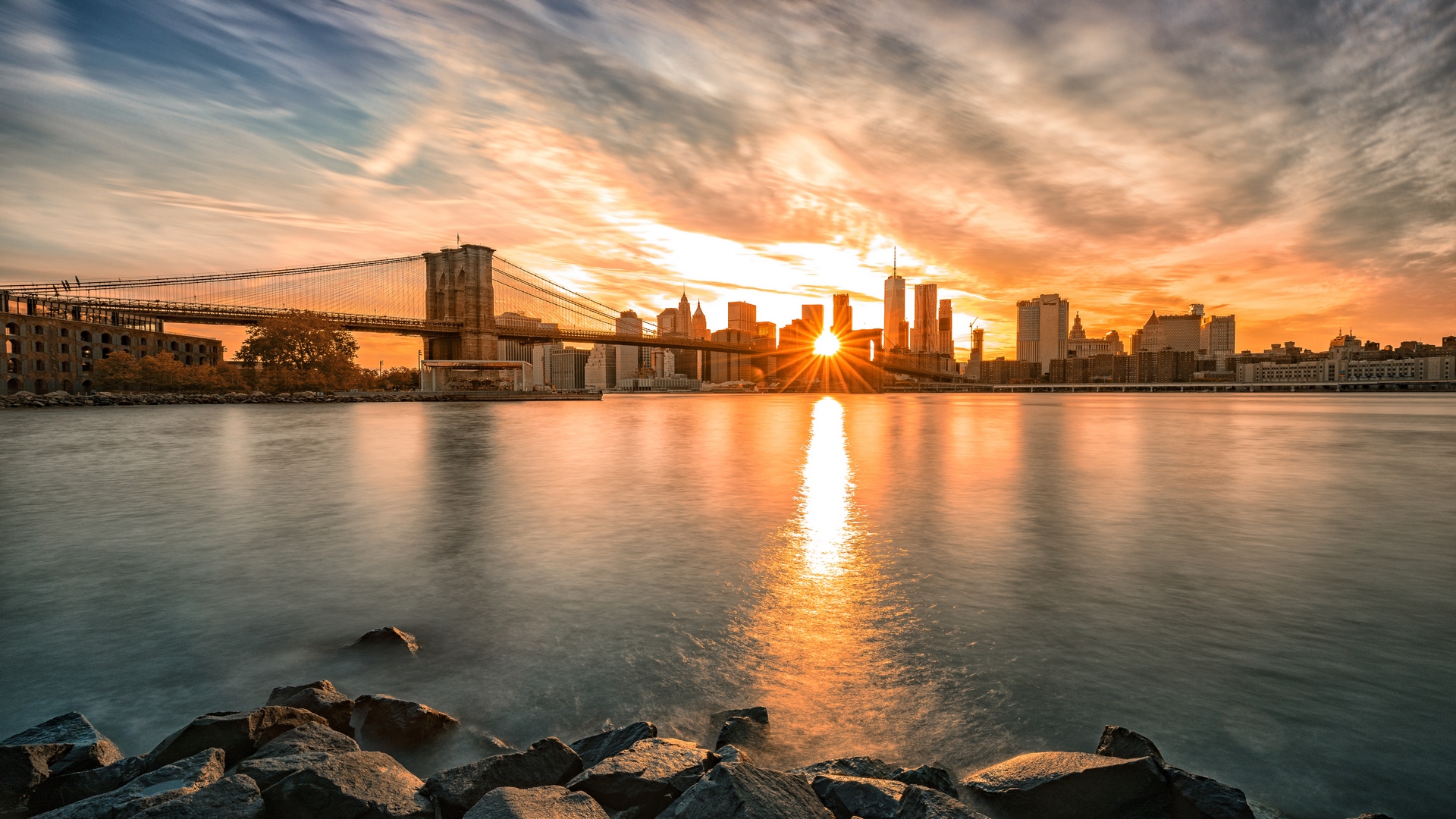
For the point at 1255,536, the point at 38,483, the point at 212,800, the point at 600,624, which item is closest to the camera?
the point at 212,800

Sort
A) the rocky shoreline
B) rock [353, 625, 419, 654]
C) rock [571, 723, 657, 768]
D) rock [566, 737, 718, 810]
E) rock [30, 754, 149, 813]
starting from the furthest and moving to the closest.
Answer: rock [353, 625, 419, 654]
rock [571, 723, 657, 768]
rock [30, 754, 149, 813]
rock [566, 737, 718, 810]
the rocky shoreline

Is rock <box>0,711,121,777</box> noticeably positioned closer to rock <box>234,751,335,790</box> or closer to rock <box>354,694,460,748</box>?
rock <box>234,751,335,790</box>

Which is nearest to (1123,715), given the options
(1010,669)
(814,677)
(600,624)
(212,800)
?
(1010,669)

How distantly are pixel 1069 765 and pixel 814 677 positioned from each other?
5.71ft

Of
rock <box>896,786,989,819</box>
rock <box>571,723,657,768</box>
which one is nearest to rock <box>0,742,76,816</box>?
rock <box>571,723,657,768</box>

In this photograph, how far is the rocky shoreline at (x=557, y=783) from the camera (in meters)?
2.89

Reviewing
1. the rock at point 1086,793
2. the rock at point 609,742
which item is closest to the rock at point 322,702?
the rock at point 609,742

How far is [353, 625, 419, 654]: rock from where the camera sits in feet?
17.0

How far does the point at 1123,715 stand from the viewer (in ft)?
13.4

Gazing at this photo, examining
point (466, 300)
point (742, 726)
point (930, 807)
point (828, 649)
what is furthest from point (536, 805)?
point (466, 300)

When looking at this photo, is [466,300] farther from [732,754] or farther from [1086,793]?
[1086,793]

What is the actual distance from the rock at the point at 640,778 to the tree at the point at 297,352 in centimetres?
7089

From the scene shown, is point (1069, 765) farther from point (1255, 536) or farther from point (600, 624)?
point (1255, 536)

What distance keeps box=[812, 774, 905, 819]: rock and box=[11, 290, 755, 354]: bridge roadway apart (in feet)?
223
